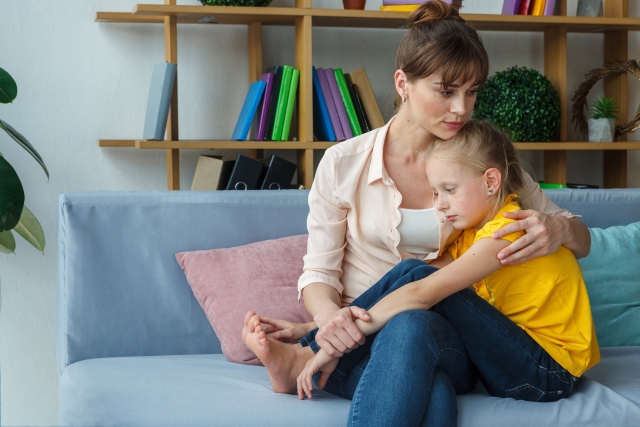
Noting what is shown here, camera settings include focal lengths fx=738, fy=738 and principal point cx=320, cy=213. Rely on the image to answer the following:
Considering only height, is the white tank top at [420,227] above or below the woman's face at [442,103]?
below

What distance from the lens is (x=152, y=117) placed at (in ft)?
7.27

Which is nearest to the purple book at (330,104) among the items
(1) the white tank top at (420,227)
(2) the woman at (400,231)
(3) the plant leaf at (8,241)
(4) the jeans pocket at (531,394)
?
(2) the woman at (400,231)

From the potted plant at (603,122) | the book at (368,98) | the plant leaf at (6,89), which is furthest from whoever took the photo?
the potted plant at (603,122)

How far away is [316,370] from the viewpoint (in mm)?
1371

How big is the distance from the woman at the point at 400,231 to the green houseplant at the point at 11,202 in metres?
0.74

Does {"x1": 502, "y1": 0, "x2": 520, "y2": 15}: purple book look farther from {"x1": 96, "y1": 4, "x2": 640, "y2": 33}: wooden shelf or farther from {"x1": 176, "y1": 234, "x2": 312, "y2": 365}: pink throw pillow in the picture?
{"x1": 176, "y1": 234, "x2": 312, "y2": 365}: pink throw pillow

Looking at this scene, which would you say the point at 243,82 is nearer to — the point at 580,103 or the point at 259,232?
the point at 259,232

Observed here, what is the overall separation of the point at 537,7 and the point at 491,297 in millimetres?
1366

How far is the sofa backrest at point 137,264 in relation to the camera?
1740 millimetres

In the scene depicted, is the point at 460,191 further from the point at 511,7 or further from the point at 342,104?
the point at 511,7

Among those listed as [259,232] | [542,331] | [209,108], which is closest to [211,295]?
[259,232]

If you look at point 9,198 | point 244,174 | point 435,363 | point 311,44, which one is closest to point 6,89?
point 9,198

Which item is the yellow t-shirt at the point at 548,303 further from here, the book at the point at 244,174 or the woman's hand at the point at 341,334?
the book at the point at 244,174

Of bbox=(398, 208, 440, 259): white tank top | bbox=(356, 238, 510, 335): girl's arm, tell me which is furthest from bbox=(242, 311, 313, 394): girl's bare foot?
bbox=(398, 208, 440, 259): white tank top
